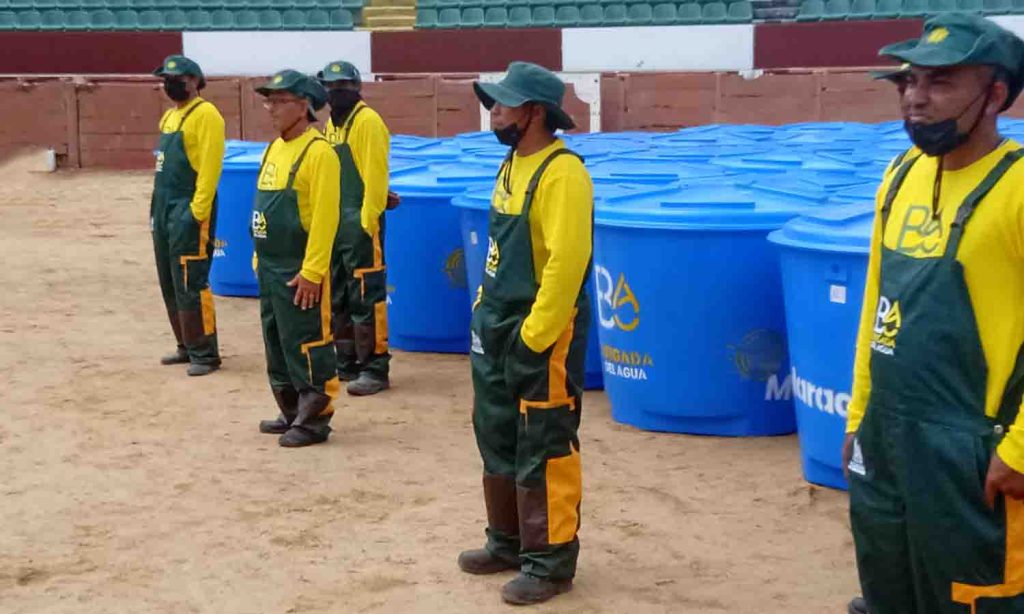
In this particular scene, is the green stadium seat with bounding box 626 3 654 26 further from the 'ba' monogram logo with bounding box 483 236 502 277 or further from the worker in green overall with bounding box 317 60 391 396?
the 'ba' monogram logo with bounding box 483 236 502 277

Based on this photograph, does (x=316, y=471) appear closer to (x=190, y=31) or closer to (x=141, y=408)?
(x=141, y=408)

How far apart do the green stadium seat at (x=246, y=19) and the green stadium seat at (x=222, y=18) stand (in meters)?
0.08

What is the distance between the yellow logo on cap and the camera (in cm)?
287

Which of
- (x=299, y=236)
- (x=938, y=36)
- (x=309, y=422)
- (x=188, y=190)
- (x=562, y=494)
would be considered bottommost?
(x=309, y=422)

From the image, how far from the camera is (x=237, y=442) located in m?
6.53

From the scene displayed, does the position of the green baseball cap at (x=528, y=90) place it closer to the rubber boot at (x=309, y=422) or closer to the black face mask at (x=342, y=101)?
the rubber boot at (x=309, y=422)

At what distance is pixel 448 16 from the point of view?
72.1 feet

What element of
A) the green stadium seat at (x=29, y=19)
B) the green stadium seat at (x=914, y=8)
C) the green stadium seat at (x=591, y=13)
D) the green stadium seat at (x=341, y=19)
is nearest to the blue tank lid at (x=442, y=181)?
the green stadium seat at (x=914, y=8)

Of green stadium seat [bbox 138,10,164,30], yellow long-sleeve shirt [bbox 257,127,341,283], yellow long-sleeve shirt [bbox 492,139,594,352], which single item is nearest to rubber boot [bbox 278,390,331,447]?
yellow long-sleeve shirt [bbox 257,127,341,283]

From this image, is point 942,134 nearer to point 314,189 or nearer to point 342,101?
point 314,189

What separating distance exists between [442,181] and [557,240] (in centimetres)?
440

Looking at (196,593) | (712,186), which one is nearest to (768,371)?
(712,186)

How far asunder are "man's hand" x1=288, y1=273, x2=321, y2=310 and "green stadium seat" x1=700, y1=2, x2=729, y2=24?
15882 millimetres

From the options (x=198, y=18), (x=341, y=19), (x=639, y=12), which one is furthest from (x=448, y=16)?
(x=198, y=18)
